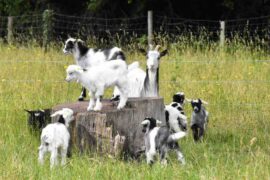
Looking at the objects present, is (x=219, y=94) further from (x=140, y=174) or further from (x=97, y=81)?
(x=140, y=174)

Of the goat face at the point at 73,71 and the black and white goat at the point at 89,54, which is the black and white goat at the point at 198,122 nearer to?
the black and white goat at the point at 89,54

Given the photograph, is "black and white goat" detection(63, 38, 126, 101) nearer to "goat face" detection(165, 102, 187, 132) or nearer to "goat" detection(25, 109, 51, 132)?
"goat" detection(25, 109, 51, 132)

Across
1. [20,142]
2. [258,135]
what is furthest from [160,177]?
[258,135]

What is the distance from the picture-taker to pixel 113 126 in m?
8.25

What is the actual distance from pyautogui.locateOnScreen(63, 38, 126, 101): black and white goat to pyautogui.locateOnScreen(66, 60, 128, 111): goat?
0.83 meters

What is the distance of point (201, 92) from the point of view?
11.7m

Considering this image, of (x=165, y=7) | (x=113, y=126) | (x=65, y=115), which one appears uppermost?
(x=165, y=7)

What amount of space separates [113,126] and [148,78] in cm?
110

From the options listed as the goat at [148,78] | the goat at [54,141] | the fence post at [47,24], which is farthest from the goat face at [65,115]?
the fence post at [47,24]

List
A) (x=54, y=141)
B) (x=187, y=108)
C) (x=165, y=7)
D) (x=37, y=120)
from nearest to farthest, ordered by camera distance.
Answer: (x=54, y=141), (x=37, y=120), (x=187, y=108), (x=165, y=7)

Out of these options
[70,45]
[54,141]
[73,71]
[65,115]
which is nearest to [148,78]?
[70,45]

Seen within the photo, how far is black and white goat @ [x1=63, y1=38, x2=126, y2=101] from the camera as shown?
350 inches

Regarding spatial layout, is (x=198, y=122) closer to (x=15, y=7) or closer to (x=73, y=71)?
(x=73, y=71)

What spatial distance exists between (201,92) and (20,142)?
157 inches
